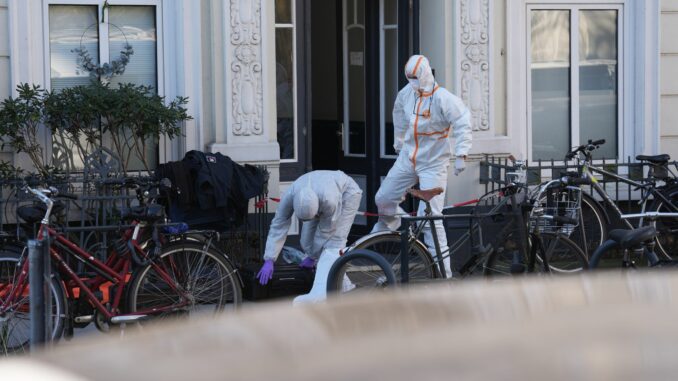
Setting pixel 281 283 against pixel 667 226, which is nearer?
pixel 281 283

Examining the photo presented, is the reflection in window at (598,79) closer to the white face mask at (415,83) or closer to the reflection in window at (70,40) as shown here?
the white face mask at (415,83)

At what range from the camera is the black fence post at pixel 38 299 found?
6449 millimetres

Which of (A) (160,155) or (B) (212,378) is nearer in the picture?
(B) (212,378)

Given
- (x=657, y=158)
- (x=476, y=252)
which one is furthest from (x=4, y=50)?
(x=657, y=158)

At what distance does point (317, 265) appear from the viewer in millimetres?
8836

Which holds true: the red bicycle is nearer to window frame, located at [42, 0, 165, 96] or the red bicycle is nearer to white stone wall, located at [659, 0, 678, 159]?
window frame, located at [42, 0, 165, 96]

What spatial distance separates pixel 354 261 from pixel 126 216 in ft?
4.93

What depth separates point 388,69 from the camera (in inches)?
457

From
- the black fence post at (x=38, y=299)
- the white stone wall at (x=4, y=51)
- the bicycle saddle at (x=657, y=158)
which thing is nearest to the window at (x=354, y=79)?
the bicycle saddle at (x=657, y=158)

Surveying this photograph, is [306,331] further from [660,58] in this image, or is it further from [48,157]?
[660,58]

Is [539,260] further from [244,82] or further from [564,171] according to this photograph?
[244,82]

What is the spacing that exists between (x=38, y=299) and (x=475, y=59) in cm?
567

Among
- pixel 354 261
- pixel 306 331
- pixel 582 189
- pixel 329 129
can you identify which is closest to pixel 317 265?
pixel 354 261

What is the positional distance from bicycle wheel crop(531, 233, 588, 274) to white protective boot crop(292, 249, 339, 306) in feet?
4.96
